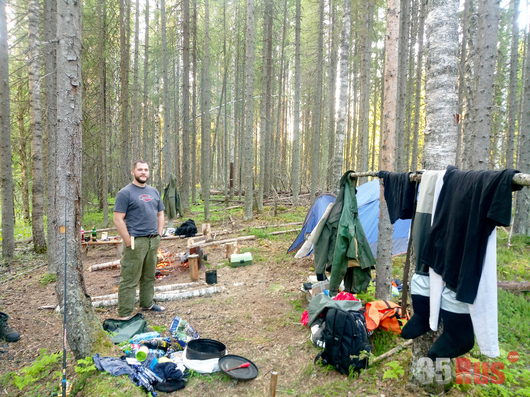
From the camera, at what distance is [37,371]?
3.62 meters

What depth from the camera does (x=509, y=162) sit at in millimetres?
10781

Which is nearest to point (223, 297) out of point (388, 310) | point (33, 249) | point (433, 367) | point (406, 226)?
point (388, 310)

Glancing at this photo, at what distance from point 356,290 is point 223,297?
2708mm

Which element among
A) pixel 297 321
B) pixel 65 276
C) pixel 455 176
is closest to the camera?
pixel 455 176

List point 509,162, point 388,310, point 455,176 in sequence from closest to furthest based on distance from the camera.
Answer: point 455,176
point 388,310
point 509,162

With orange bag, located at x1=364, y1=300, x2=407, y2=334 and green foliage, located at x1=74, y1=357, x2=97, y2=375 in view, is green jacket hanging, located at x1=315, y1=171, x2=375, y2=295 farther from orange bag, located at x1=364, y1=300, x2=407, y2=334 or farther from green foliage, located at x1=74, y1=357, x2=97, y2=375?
green foliage, located at x1=74, y1=357, x2=97, y2=375

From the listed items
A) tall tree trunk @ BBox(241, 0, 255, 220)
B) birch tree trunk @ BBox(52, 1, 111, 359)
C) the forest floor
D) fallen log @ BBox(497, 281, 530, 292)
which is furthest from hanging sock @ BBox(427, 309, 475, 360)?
tall tree trunk @ BBox(241, 0, 255, 220)

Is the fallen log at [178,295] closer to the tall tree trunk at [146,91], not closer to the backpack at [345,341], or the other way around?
the backpack at [345,341]

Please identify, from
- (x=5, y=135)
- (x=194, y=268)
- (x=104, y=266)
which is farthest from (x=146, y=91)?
(x=194, y=268)

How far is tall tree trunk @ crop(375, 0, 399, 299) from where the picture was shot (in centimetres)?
466

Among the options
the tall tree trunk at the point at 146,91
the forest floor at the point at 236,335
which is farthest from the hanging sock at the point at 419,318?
the tall tree trunk at the point at 146,91

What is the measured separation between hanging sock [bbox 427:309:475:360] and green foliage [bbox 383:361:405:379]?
3.62ft

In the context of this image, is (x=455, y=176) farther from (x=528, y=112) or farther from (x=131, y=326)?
(x=528, y=112)

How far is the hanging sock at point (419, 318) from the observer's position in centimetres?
254
